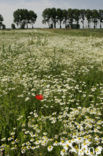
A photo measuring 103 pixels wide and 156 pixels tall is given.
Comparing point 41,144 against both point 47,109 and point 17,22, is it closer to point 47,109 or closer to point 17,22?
point 47,109

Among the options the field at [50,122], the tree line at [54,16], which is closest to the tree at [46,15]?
the tree line at [54,16]

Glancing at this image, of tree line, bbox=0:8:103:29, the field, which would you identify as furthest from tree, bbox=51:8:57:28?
the field

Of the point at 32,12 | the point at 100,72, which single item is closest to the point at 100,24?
the point at 32,12

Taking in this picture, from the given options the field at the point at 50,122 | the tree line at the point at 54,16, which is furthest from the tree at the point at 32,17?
the field at the point at 50,122

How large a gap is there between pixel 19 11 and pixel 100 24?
181ft

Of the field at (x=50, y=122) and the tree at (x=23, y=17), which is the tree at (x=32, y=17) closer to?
the tree at (x=23, y=17)

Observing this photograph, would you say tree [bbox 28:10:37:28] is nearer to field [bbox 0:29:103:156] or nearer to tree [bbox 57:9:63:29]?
tree [bbox 57:9:63:29]

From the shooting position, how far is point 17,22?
355 feet

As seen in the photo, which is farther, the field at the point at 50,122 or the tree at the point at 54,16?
the tree at the point at 54,16

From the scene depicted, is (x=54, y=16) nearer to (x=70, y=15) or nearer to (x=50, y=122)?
(x=70, y=15)

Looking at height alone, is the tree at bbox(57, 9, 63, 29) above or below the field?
above

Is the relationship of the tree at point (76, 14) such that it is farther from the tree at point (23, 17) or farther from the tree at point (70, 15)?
the tree at point (23, 17)

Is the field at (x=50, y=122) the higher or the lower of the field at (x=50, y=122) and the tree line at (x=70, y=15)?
the lower

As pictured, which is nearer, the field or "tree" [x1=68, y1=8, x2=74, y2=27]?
the field
